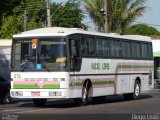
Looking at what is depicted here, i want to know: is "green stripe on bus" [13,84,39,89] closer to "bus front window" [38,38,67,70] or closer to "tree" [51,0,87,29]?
"bus front window" [38,38,67,70]

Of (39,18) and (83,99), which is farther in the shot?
(39,18)

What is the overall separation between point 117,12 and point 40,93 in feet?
98.9

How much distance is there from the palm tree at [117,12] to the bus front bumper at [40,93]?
95.3ft

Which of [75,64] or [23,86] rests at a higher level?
[75,64]

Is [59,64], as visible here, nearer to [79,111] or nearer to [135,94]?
[79,111]

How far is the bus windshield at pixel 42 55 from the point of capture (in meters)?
23.0

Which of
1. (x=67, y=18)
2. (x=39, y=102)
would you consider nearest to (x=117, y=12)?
(x=67, y=18)

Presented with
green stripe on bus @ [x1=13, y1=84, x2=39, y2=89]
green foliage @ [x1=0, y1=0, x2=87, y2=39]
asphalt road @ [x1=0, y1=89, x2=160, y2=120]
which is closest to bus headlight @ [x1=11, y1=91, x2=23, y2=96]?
green stripe on bus @ [x1=13, y1=84, x2=39, y2=89]

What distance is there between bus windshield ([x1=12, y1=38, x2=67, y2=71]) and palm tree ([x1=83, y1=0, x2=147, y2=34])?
28.5 meters

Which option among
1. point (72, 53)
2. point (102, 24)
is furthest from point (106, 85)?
point (102, 24)

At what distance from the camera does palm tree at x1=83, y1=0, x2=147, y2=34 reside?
52188 mm

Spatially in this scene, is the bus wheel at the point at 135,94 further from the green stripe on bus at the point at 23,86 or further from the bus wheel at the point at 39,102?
the green stripe on bus at the point at 23,86

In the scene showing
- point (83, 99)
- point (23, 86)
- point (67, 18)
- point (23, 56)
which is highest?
point (67, 18)

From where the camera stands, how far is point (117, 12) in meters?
52.3
